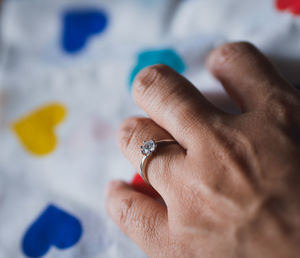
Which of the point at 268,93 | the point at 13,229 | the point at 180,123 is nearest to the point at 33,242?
the point at 13,229

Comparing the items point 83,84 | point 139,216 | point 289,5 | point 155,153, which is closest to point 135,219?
point 139,216

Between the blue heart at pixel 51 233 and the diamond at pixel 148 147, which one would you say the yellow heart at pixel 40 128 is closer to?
the blue heart at pixel 51 233

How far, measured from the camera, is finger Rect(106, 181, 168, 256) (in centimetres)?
53

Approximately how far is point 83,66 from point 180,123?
0.37 m

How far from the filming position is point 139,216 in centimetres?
56

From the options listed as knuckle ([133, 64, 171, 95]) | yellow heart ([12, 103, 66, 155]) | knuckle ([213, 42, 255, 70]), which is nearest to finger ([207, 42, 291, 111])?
knuckle ([213, 42, 255, 70])

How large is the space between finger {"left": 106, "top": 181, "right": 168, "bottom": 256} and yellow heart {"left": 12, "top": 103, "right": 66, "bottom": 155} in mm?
212

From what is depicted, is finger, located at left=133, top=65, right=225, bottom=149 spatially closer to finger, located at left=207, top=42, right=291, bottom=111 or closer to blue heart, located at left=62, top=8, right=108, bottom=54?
finger, located at left=207, top=42, right=291, bottom=111

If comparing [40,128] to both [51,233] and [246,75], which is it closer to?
[51,233]

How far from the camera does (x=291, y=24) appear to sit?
0.68 m

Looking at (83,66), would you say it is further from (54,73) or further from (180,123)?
(180,123)

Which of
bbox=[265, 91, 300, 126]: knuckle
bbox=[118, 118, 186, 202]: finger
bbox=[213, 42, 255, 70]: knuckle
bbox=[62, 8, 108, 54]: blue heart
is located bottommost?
bbox=[118, 118, 186, 202]: finger

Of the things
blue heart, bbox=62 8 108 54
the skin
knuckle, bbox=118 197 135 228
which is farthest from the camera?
blue heart, bbox=62 8 108 54

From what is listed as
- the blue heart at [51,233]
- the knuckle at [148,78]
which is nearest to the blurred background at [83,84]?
the blue heart at [51,233]
